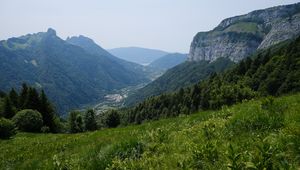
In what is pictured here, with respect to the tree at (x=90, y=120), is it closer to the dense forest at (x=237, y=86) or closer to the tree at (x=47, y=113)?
the tree at (x=47, y=113)

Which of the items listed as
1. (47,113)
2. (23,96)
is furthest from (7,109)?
(23,96)

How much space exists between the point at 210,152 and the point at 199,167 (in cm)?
44

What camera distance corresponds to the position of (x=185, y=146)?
369 inches

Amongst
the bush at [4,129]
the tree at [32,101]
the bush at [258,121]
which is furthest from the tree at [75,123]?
the bush at [258,121]

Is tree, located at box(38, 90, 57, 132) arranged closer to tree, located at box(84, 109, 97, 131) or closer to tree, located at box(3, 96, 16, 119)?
tree, located at box(3, 96, 16, 119)

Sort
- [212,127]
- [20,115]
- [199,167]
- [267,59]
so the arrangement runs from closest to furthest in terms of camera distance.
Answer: [199,167] < [212,127] < [20,115] < [267,59]

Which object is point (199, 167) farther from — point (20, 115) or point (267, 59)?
point (267, 59)

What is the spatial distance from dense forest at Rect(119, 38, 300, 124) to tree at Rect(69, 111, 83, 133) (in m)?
50.5

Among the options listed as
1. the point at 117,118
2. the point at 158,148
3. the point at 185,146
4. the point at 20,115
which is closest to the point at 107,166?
the point at 158,148

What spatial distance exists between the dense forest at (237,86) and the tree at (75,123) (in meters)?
50.5

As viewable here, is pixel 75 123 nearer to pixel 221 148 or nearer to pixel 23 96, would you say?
pixel 23 96

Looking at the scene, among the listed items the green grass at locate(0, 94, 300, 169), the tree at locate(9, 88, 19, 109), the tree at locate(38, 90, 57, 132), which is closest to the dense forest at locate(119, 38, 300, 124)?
the tree at locate(38, 90, 57, 132)

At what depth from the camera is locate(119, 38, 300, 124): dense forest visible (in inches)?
5743

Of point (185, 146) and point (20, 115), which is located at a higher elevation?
point (185, 146)
